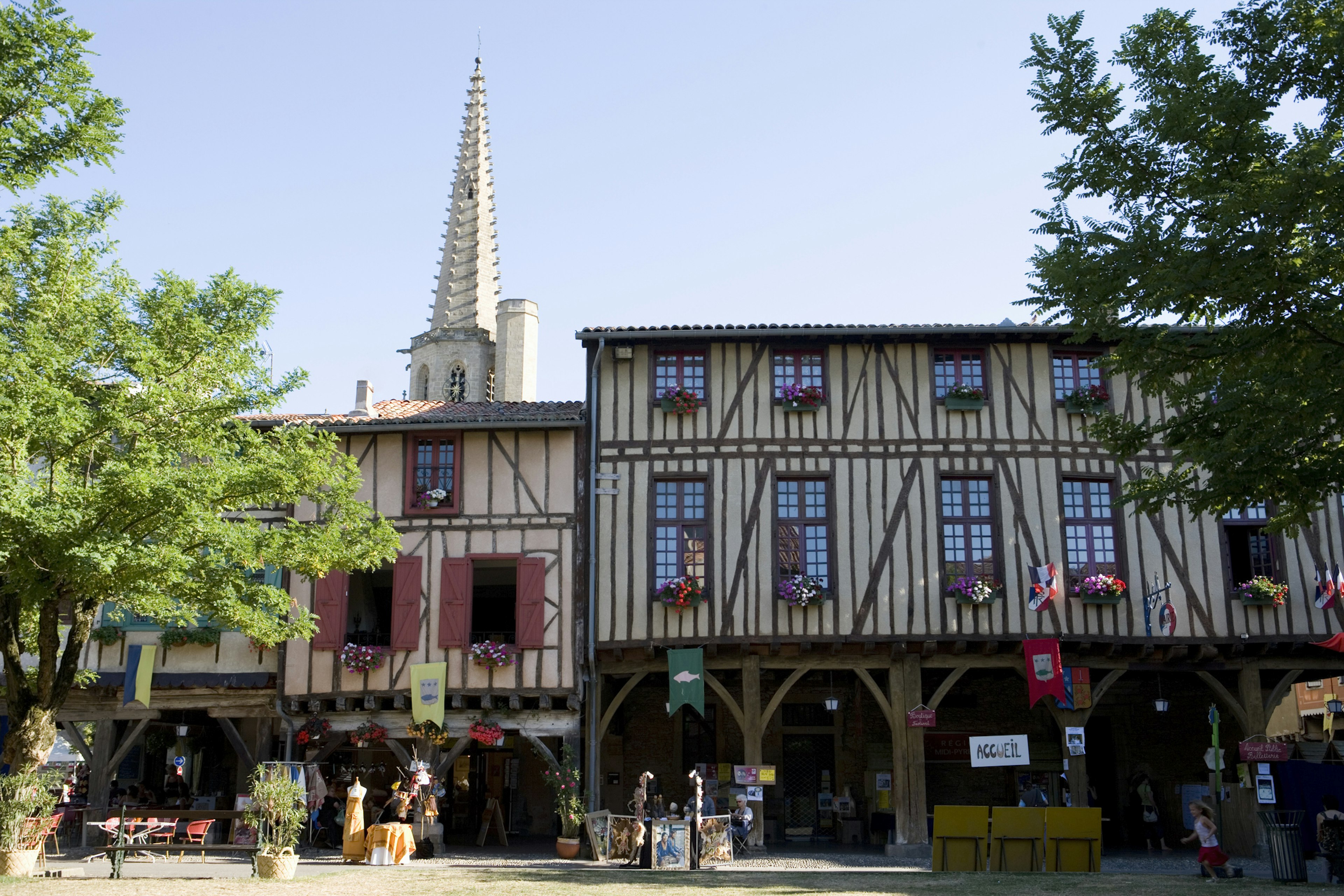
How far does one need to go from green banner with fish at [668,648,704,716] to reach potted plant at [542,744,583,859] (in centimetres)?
168

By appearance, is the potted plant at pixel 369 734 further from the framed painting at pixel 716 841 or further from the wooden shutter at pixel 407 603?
the framed painting at pixel 716 841

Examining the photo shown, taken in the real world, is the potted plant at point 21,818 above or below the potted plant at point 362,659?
below

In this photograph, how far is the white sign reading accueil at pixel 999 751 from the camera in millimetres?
18219

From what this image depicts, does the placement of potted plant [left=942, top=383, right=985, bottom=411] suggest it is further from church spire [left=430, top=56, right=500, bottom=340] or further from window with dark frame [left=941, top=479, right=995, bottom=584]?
church spire [left=430, top=56, right=500, bottom=340]

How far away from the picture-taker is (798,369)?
64.7 ft

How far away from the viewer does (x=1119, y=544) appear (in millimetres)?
18875

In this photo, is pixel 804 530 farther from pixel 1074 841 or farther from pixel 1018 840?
pixel 1074 841

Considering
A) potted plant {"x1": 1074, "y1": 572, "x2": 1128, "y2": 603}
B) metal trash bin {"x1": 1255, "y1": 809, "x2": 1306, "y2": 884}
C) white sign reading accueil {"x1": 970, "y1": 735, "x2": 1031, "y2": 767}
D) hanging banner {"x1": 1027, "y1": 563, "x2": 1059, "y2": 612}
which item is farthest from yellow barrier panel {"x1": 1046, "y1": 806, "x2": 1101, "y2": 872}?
potted plant {"x1": 1074, "y1": 572, "x2": 1128, "y2": 603}

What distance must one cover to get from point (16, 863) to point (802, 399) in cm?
1191

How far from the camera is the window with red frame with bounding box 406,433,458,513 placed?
19.7 metres

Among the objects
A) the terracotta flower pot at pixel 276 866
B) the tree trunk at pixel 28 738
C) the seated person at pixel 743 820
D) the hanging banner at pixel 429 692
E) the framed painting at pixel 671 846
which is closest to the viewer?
the terracotta flower pot at pixel 276 866

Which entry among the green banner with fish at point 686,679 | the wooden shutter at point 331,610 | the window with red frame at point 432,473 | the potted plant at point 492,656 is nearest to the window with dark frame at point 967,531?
the green banner with fish at point 686,679

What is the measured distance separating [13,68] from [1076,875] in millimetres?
14274

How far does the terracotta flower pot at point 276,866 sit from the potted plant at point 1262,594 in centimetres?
1366
